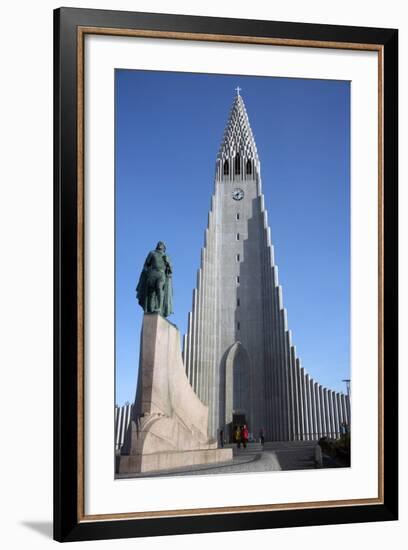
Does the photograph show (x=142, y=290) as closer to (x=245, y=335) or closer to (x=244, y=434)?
(x=245, y=335)

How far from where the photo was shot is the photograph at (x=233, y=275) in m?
13.5

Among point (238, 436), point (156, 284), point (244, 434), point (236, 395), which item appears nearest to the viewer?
point (238, 436)

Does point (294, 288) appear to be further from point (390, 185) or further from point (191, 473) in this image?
point (191, 473)

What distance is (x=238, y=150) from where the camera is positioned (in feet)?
49.8

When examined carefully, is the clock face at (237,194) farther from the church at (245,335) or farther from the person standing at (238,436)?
the person standing at (238,436)

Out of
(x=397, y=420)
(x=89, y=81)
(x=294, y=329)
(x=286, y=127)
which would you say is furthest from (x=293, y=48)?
(x=397, y=420)

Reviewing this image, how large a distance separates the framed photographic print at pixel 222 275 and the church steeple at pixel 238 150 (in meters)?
0.04

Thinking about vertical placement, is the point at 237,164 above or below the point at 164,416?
above

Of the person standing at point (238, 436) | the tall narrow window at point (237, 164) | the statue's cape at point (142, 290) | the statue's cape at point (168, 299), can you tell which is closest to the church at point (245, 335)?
the tall narrow window at point (237, 164)

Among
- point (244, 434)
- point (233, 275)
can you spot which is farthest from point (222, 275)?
point (244, 434)

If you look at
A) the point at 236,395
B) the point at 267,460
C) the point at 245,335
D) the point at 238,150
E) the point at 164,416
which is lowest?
the point at 267,460

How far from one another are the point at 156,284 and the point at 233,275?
1.03 metres

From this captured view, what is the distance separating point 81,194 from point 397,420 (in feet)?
14.4

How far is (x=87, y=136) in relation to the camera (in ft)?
41.8
